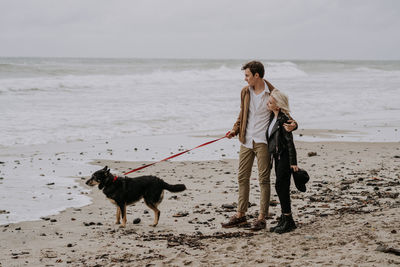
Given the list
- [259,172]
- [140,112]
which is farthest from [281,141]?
[140,112]

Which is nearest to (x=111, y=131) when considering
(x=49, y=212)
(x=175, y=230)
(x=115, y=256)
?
(x=49, y=212)

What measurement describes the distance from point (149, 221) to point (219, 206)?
1077mm

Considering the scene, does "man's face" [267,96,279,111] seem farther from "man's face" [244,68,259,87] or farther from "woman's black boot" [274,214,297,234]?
"woman's black boot" [274,214,297,234]

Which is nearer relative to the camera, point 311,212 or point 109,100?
point 311,212

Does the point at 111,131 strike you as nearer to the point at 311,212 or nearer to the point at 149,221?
the point at 149,221

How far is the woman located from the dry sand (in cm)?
24

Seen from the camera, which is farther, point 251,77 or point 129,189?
point 129,189

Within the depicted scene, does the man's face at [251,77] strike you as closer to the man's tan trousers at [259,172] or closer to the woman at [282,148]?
the woman at [282,148]

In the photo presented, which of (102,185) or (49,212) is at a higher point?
(102,185)

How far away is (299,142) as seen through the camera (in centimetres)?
1271

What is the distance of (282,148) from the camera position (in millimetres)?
5418

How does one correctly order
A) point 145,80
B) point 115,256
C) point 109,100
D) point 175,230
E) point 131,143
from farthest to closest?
point 145,80
point 109,100
point 131,143
point 175,230
point 115,256

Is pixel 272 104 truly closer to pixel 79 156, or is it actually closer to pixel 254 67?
pixel 254 67

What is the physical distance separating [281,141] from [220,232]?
4.35 ft
